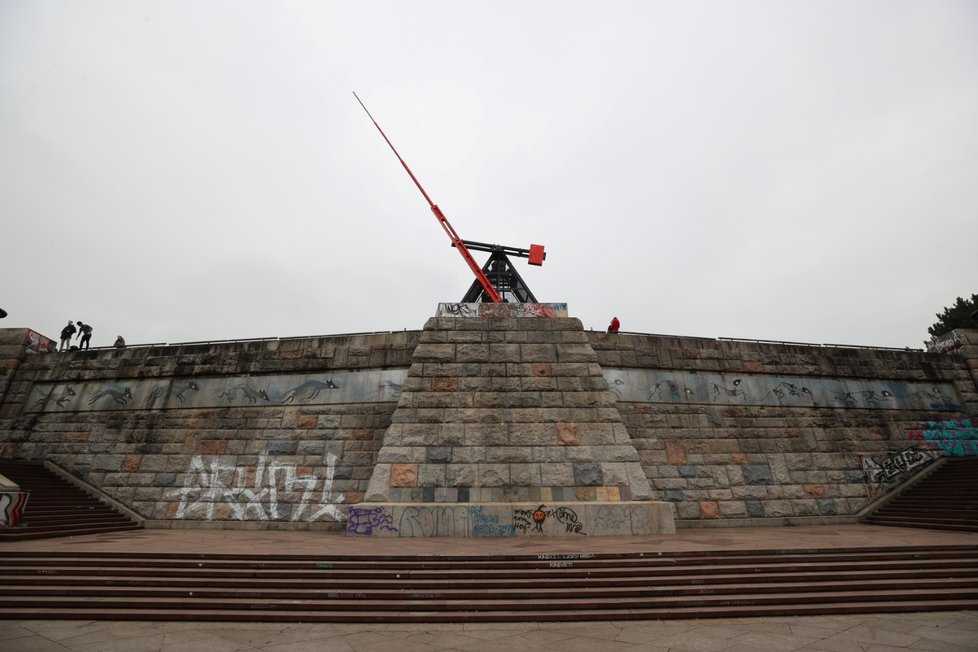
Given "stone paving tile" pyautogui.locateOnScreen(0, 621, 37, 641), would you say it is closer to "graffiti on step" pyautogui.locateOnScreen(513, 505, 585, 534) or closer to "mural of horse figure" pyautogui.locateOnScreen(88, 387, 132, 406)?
"graffiti on step" pyautogui.locateOnScreen(513, 505, 585, 534)

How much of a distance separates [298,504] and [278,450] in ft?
6.52

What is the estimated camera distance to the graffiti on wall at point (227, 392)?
49.3ft

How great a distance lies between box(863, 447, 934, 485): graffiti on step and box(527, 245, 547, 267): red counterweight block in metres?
17.1

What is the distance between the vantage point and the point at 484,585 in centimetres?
660

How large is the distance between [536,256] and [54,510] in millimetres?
22418

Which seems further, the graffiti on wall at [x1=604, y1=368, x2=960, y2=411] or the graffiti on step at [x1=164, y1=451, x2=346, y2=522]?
the graffiti on wall at [x1=604, y1=368, x2=960, y2=411]

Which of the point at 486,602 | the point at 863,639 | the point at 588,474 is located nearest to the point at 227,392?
the point at 588,474

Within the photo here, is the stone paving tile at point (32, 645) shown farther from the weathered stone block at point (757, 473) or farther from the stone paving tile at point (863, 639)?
the weathered stone block at point (757, 473)

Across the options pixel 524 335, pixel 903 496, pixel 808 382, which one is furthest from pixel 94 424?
pixel 903 496

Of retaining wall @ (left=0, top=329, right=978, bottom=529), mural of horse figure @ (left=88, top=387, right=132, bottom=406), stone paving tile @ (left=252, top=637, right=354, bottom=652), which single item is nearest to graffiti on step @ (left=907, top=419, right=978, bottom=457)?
retaining wall @ (left=0, top=329, right=978, bottom=529)

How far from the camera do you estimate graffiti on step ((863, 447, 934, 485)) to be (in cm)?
1480

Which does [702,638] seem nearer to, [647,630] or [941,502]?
[647,630]

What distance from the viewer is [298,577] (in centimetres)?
682

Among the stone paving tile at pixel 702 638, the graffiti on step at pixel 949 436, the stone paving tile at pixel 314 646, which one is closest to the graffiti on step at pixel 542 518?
the stone paving tile at pixel 702 638
